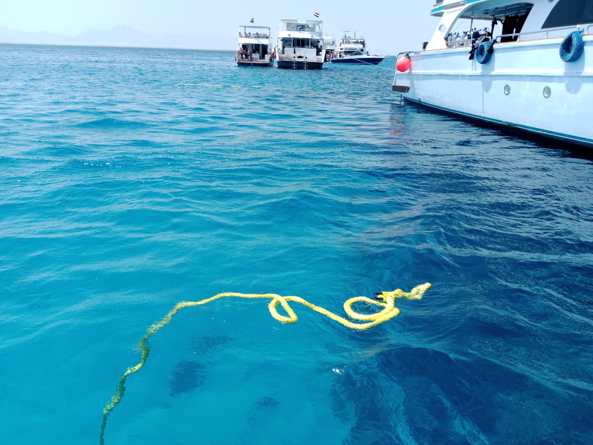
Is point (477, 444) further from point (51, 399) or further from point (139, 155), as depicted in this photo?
point (139, 155)

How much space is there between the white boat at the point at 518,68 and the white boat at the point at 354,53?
61.7 m

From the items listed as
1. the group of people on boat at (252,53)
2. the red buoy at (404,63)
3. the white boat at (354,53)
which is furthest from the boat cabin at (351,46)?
the red buoy at (404,63)

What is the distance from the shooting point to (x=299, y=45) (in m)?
52.8

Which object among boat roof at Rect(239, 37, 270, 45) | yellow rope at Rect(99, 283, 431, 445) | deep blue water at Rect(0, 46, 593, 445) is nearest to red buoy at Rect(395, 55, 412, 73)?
deep blue water at Rect(0, 46, 593, 445)

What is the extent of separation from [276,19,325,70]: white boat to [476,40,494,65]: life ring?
41178 mm

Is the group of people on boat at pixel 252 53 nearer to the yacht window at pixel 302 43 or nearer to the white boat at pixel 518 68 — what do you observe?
the yacht window at pixel 302 43

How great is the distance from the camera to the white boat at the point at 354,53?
248ft

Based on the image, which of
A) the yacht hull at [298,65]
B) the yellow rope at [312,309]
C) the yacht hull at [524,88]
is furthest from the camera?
the yacht hull at [298,65]

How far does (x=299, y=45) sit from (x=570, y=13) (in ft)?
148

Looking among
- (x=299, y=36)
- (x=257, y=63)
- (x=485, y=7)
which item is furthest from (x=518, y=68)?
(x=257, y=63)

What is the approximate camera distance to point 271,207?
6418 millimetres

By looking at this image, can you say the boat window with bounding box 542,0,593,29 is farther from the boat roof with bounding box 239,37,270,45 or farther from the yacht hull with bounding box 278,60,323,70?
the boat roof with bounding box 239,37,270,45

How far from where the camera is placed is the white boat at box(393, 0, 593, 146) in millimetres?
9156

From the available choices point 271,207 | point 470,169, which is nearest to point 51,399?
point 271,207
